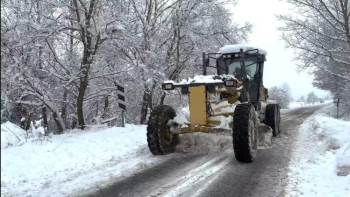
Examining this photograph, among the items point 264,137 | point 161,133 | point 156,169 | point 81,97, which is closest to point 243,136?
point 156,169

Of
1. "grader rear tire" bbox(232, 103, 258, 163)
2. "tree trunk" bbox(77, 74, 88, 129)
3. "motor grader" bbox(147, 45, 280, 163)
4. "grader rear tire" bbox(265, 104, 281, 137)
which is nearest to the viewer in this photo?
"grader rear tire" bbox(232, 103, 258, 163)

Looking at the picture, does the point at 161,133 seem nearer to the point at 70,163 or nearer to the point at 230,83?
the point at 230,83

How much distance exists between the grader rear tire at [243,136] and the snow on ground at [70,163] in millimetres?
1524

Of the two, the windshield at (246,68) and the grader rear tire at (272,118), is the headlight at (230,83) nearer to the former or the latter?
the windshield at (246,68)

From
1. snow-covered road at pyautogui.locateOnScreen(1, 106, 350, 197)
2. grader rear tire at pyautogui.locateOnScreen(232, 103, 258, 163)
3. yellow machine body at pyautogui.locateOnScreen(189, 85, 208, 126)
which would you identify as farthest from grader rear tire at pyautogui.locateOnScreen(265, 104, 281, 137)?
grader rear tire at pyautogui.locateOnScreen(232, 103, 258, 163)

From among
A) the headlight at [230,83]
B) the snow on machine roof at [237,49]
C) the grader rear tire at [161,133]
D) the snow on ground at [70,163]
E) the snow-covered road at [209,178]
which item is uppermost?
the snow on machine roof at [237,49]

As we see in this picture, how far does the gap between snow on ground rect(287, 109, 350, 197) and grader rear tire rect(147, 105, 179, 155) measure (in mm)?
2589

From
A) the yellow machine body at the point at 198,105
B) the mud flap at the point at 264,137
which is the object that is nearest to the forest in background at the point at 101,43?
the yellow machine body at the point at 198,105

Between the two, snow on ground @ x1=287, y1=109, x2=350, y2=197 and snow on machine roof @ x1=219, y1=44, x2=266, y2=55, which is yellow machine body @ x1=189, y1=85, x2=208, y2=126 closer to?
snow on ground @ x1=287, y1=109, x2=350, y2=197

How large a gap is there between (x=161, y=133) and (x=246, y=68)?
155 inches

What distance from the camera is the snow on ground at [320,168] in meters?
6.48

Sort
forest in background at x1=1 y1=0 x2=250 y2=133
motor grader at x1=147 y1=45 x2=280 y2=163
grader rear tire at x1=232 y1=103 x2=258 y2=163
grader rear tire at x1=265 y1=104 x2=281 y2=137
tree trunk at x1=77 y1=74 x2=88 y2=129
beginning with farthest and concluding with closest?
tree trunk at x1=77 y1=74 x2=88 y2=129 → grader rear tire at x1=265 y1=104 x2=281 y2=137 → forest in background at x1=1 y1=0 x2=250 y2=133 → motor grader at x1=147 y1=45 x2=280 y2=163 → grader rear tire at x1=232 y1=103 x2=258 y2=163

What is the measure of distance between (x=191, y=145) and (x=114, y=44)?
5.37 meters

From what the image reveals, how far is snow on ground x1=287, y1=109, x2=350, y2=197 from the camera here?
6.48 m
